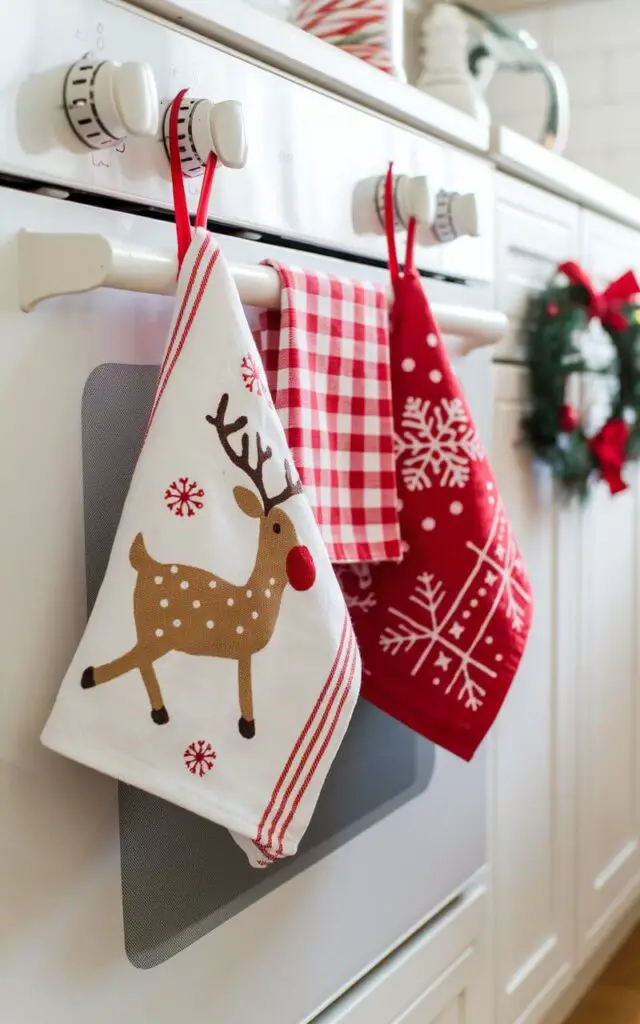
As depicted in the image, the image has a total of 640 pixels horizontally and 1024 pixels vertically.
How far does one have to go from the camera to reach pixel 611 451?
4.36 feet

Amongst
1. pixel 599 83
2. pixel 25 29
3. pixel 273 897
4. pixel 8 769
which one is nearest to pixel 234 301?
pixel 25 29

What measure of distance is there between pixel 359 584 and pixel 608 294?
0.65m

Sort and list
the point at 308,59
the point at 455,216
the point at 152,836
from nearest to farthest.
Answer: the point at 152,836 < the point at 308,59 < the point at 455,216

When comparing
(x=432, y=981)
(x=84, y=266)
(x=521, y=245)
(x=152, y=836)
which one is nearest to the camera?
(x=84, y=266)

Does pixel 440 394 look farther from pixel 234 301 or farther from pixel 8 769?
pixel 8 769

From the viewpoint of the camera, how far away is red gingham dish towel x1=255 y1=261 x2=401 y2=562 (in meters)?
0.71

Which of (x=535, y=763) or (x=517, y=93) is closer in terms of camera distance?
(x=535, y=763)

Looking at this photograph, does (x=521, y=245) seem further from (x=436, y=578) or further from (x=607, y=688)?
(x=607, y=688)

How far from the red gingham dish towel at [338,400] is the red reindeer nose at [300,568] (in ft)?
0.36

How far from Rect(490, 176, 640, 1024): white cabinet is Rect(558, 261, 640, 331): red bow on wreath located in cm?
3

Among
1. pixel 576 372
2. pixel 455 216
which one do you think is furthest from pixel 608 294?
pixel 455 216

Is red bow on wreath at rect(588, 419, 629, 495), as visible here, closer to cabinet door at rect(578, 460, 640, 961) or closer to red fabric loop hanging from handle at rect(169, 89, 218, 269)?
cabinet door at rect(578, 460, 640, 961)

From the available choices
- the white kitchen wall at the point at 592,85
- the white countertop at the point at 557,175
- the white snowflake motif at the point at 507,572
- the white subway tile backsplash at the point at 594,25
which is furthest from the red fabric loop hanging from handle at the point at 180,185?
the white subway tile backsplash at the point at 594,25

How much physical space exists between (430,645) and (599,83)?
1655mm
